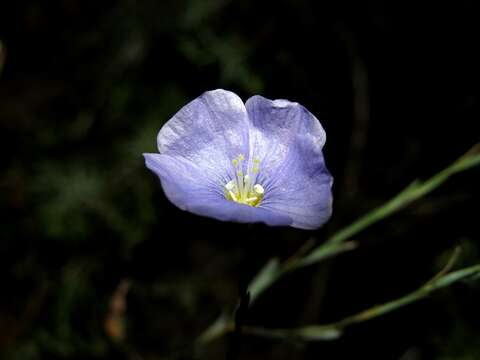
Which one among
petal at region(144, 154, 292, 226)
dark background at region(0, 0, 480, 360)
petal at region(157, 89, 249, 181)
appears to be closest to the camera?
petal at region(144, 154, 292, 226)

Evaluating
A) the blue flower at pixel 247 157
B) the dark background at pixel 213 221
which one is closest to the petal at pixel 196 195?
the blue flower at pixel 247 157

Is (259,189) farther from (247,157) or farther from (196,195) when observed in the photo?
(196,195)

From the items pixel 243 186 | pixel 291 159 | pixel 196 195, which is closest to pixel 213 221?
pixel 243 186

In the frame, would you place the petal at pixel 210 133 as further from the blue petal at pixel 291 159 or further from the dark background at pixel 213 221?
the dark background at pixel 213 221

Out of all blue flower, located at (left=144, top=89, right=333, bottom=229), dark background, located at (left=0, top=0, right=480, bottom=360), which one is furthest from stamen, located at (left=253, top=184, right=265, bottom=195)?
dark background, located at (left=0, top=0, right=480, bottom=360)

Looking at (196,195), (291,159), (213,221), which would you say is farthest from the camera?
(213,221)

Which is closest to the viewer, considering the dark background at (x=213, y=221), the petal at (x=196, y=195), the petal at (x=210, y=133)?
the petal at (x=196, y=195)

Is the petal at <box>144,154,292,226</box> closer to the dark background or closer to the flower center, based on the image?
the flower center
